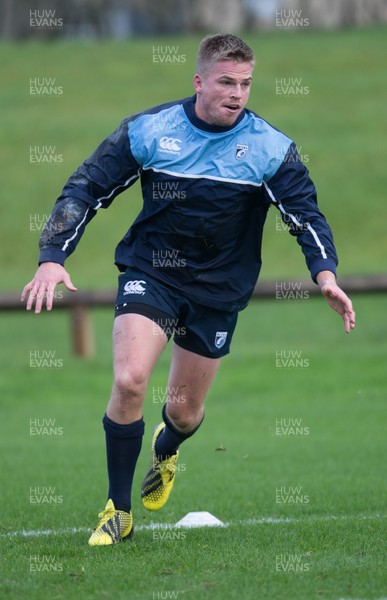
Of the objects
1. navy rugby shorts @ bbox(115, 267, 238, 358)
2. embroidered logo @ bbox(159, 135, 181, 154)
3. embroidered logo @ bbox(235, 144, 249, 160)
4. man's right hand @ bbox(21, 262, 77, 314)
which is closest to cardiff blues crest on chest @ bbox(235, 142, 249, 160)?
embroidered logo @ bbox(235, 144, 249, 160)

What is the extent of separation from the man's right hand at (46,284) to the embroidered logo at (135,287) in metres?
0.48

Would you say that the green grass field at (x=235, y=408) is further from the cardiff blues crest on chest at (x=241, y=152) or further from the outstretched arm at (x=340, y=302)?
the cardiff blues crest on chest at (x=241, y=152)

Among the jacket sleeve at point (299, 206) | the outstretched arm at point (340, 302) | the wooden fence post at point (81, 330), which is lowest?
the wooden fence post at point (81, 330)

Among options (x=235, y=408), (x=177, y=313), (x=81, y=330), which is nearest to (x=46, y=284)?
(x=177, y=313)

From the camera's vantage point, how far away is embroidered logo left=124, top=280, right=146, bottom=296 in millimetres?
6547

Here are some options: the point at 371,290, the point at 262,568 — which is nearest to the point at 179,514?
the point at 262,568

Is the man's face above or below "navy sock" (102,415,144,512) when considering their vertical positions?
above

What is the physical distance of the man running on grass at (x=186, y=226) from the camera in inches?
249

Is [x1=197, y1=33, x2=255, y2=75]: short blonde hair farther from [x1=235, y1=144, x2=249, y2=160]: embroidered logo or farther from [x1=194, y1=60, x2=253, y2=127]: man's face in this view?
[x1=235, y1=144, x2=249, y2=160]: embroidered logo

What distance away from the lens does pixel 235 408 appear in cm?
1352

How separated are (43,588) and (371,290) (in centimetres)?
1004

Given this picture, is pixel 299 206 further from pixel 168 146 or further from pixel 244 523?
pixel 244 523

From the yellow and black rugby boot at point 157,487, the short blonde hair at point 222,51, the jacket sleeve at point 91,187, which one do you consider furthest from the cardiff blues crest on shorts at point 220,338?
the short blonde hair at point 222,51

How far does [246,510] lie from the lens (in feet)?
24.6
